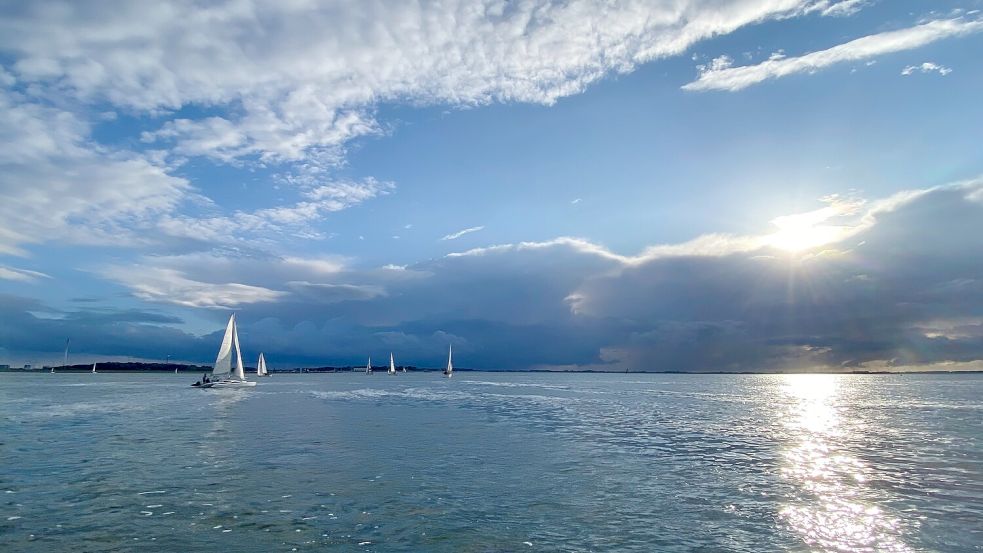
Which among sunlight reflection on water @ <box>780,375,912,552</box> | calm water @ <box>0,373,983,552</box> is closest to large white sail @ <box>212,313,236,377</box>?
calm water @ <box>0,373,983,552</box>

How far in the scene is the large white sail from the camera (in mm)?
127100

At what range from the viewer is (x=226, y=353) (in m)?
129

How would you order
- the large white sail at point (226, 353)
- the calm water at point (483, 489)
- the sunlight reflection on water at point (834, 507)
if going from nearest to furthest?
the calm water at point (483, 489) → the sunlight reflection on water at point (834, 507) → the large white sail at point (226, 353)

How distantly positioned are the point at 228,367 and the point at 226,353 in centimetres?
472

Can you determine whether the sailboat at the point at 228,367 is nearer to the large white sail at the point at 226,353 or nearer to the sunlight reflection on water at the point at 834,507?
the large white sail at the point at 226,353

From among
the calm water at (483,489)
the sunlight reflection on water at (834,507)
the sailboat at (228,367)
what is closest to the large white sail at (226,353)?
the sailboat at (228,367)

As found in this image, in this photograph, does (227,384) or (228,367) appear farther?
(227,384)

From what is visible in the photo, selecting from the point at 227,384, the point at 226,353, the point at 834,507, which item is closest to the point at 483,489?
the point at 834,507

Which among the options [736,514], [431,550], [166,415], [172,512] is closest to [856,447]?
[736,514]

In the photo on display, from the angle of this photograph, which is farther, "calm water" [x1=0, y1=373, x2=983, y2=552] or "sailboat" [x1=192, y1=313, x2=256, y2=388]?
"sailboat" [x1=192, y1=313, x2=256, y2=388]

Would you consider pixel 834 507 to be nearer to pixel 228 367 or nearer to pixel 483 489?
pixel 483 489

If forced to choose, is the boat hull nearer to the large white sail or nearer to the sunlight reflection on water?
the large white sail

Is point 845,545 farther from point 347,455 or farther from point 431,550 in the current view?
point 347,455

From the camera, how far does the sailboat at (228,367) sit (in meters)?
128
